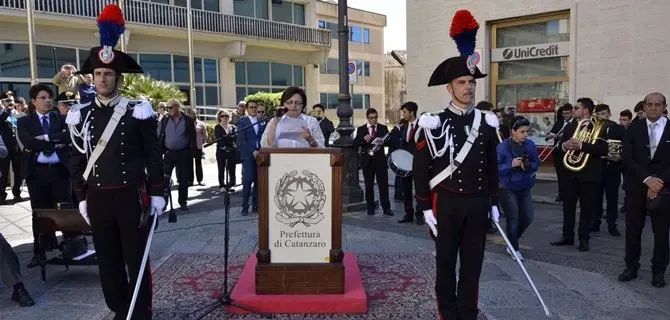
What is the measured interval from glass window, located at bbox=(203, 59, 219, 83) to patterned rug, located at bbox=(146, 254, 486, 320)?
21904mm

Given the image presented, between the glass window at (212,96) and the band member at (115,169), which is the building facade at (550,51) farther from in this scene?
the glass window at (212,96)

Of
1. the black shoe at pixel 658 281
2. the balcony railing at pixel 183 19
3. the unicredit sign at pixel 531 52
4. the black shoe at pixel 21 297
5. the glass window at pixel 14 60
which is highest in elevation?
the balcony railing at pixel 183 19

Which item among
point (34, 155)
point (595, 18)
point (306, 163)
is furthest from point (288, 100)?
point (595, 18)

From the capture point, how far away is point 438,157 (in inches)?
162

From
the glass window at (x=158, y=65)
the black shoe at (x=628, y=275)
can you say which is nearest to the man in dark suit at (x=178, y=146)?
the black shoe at (x=628, y=275)

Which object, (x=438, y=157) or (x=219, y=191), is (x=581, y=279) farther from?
(x=219, y=191)

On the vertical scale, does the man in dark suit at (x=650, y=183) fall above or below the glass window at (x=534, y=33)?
below

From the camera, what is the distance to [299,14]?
31719 mm

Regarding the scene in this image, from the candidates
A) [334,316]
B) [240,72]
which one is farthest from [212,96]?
[334,316]

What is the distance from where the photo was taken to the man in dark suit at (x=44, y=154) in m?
6.52

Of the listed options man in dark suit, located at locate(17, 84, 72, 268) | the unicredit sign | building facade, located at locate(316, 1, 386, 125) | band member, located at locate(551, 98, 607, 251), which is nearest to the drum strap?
band member, located at locate(551, 98, 607, 251)

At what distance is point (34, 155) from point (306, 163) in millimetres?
3702

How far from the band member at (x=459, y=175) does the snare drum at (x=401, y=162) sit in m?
Answer: 4.12

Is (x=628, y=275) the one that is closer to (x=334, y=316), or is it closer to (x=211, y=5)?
(x=334, y=316)
